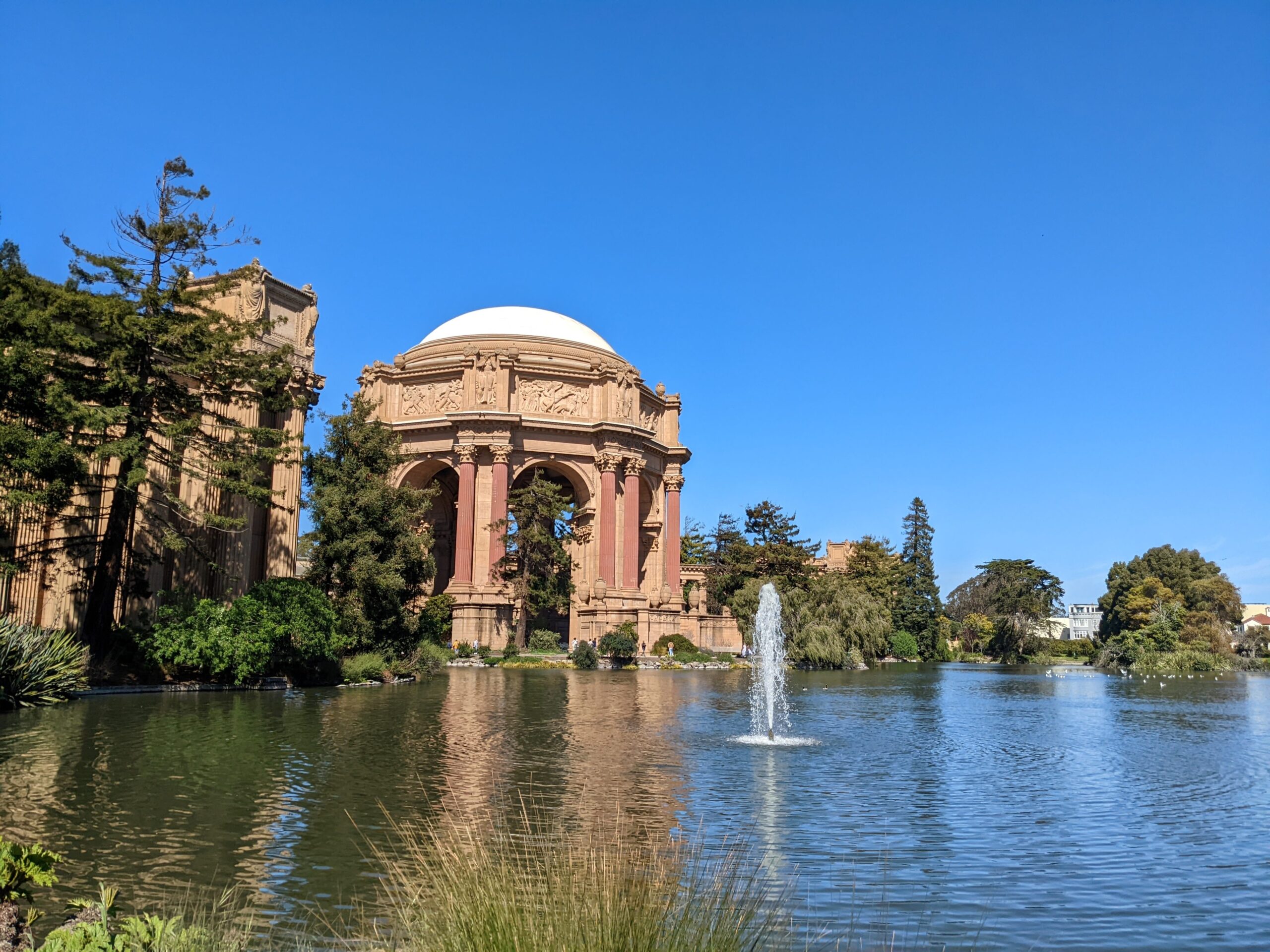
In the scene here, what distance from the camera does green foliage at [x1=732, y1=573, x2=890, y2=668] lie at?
42.6m

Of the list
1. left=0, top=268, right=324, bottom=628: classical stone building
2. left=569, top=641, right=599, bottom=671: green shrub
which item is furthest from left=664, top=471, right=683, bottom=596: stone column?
left=0, top=268, right=324, bottom=628: classical stone building

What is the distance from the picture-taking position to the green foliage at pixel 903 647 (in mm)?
63031

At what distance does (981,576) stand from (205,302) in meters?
84.5

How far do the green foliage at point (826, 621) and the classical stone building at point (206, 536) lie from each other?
24.1m

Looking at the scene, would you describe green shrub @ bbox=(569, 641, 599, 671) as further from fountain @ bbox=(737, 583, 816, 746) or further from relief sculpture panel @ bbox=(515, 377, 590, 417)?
relief sculpture panel @ bbox=(515, 377, 590, 417)

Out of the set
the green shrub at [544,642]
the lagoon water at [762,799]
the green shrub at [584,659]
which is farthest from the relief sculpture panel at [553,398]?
the lagoon water at [762,799]

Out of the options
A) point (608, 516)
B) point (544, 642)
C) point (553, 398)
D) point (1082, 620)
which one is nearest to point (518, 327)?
point (553, 398)

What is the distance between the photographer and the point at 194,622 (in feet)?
65.3

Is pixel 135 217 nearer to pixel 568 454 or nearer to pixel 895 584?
pixel 568 454

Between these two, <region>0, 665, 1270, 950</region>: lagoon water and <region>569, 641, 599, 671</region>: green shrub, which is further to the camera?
<region>569, 641, 599, 671</region>: green shrub

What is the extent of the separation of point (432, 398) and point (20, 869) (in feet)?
162

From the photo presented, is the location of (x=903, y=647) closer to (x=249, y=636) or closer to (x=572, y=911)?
(x=249, y=636)

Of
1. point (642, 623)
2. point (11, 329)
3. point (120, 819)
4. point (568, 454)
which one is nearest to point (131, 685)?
point (11, 329)

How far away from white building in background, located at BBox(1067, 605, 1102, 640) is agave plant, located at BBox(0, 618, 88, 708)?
432ft
